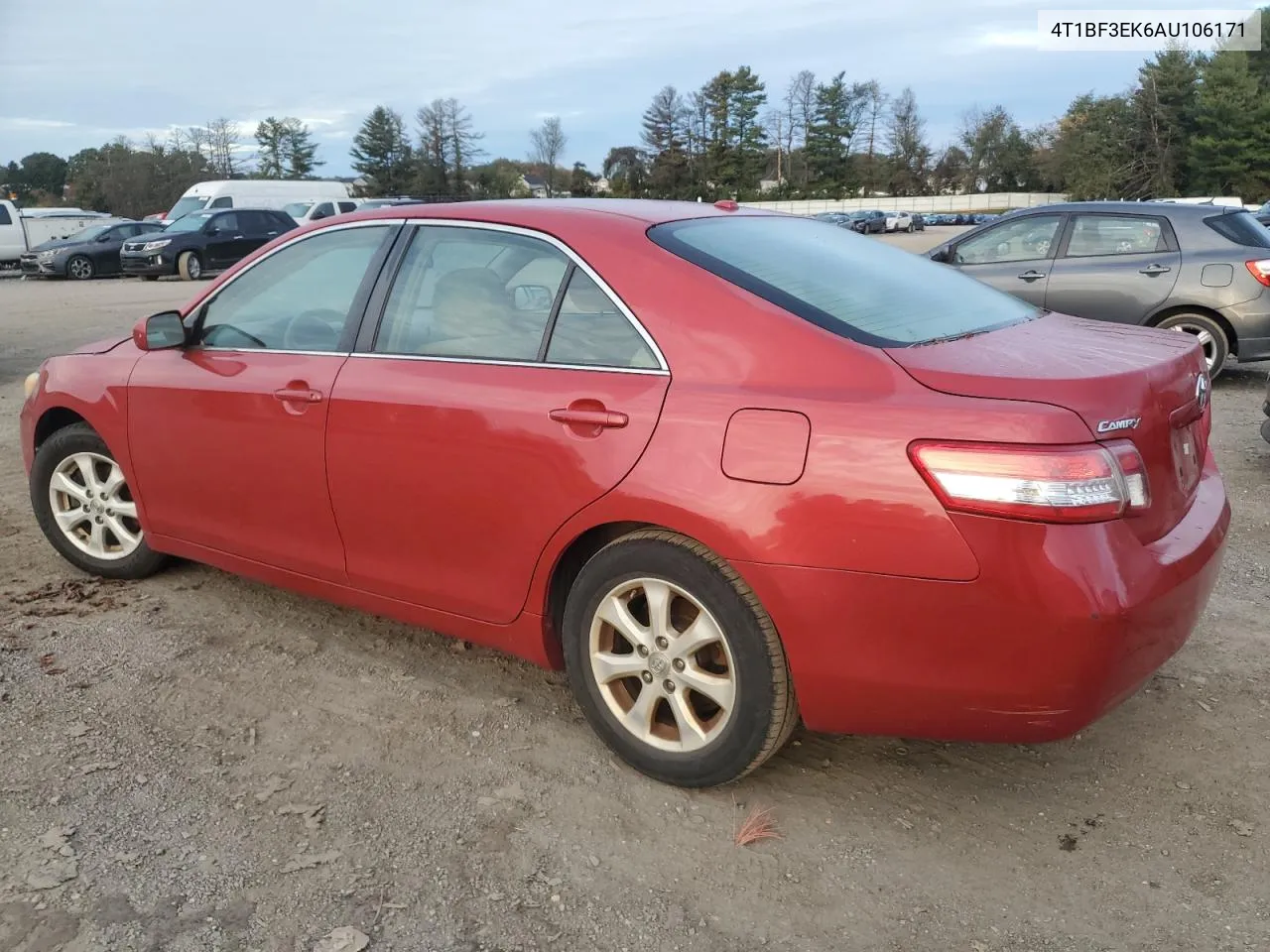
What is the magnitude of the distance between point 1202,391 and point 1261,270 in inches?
261

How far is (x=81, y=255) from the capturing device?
24.5 m

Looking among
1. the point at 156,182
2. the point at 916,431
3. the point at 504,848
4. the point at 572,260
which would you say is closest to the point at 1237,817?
the point at 916,431

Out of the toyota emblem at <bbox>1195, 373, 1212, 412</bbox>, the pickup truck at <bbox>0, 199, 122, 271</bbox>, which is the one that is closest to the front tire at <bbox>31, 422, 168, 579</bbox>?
the toyota emblem at <bbox>1195, 373, 1212, 412</bbox>

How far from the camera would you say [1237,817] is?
274 cm

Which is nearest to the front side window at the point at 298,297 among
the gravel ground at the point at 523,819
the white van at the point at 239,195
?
the gravel ground at the point at 523,819

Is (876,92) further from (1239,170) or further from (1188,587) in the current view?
(1188,587)

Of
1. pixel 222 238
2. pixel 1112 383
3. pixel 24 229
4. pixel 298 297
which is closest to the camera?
pixel 1112 383

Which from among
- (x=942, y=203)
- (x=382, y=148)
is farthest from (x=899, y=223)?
(x=382, y=148)

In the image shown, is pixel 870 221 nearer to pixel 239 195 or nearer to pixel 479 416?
pixel 239 195

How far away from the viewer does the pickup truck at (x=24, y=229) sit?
86.0 ft

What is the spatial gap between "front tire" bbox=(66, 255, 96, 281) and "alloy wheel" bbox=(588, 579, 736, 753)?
84.9 ft

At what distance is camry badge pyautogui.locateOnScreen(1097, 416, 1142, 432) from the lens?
2.31 metres

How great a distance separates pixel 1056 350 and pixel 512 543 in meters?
1.58

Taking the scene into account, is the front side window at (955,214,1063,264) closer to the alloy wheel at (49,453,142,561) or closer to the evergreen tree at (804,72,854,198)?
the alloy wheel at (49,453,142,561)
